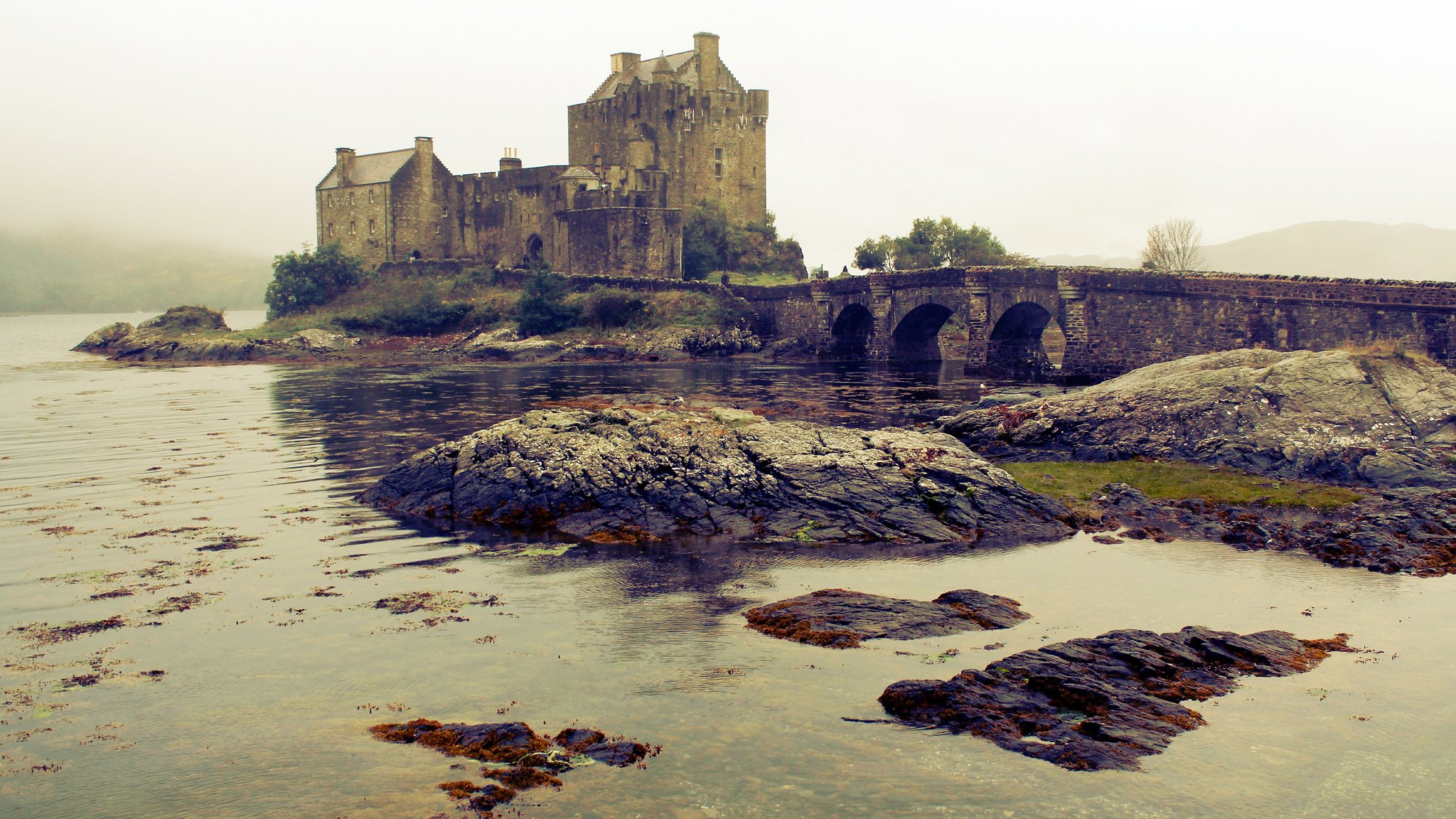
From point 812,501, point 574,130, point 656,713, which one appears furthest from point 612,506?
point 574,130

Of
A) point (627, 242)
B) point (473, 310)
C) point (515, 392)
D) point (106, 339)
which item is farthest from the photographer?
point (106, 339)

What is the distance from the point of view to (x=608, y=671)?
39.2 ft

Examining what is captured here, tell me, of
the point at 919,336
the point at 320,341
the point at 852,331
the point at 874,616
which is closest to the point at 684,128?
the point at 852,331

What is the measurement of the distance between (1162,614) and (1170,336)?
101ft

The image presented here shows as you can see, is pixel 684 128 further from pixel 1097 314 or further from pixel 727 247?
pixel 1097 314

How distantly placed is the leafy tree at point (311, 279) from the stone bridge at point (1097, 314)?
32.3 metres

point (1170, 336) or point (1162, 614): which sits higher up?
point (1170, 336)

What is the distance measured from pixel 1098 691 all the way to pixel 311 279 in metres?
76.7

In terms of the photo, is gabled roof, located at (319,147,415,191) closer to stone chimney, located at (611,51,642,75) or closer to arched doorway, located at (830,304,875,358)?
stone chimney, located at (611,51,642,75)

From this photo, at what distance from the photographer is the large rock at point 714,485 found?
1869 centimetres

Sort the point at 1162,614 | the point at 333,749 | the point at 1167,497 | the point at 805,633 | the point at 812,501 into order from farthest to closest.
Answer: the point at 1167,497
the point at 812,501
the point at 1162,614
the point at 805,633
the point at 333,749

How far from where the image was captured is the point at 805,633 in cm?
1305

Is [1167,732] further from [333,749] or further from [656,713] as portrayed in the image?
[333,749]

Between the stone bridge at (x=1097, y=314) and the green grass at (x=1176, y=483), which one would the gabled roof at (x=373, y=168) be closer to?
the stone bridge at (x=1097, y=314)
